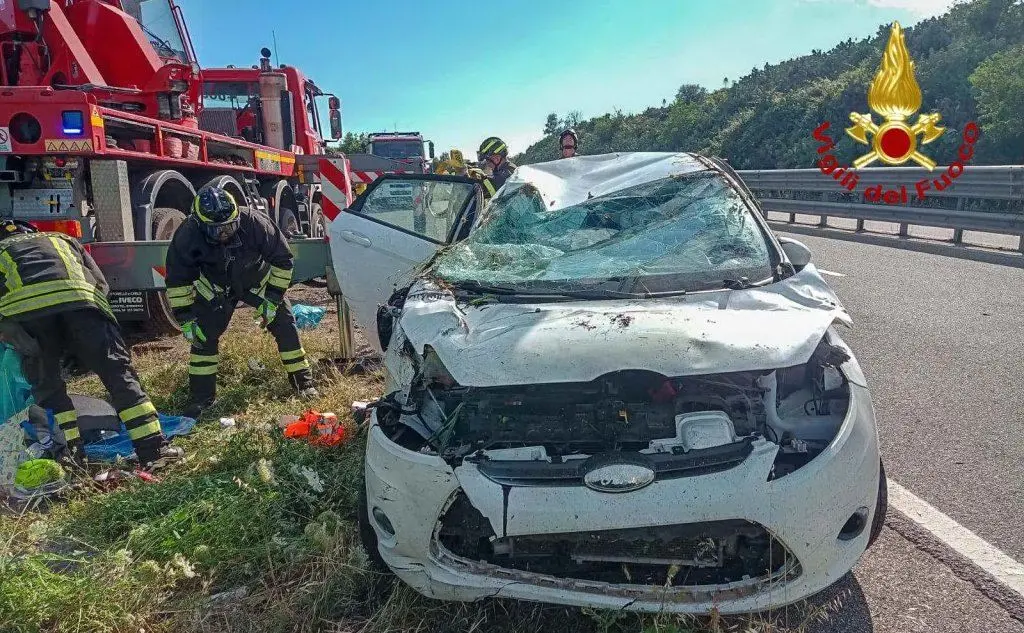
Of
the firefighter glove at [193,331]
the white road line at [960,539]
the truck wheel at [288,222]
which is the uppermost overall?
the truck wheel at [288,222]

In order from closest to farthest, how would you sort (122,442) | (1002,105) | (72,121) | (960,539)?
(960,539), (122,442), (72,121), (1002,105)

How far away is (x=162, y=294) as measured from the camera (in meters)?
5.92

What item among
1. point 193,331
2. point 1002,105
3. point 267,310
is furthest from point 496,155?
point 1002,105

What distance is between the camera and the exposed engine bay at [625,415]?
2.15 metres

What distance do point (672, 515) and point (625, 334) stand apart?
0.59 meters

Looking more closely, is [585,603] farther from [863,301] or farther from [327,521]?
[863,301]

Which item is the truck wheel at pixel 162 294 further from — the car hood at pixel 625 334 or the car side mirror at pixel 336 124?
the car side mirror at pixel 336 124

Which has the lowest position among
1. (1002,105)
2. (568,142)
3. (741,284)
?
(741,284)

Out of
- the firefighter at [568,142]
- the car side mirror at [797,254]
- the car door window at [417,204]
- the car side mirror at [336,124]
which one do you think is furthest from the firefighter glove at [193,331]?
the car side mirror at [336,124]

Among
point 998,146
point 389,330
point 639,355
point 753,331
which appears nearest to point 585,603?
point 639,355

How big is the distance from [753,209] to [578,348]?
161 centimetres

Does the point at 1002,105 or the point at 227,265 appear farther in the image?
the point at 1002,105

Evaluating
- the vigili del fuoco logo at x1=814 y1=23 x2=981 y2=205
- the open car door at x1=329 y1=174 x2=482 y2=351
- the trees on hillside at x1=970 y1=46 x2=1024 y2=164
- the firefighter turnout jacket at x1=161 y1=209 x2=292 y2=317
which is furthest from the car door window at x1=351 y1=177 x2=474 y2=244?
the trees on hillside at x1=970 y1=46 x2=1024 y2=164

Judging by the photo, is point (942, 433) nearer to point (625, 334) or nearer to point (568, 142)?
point (625, 334)
